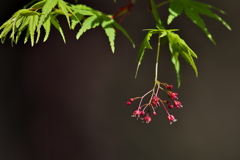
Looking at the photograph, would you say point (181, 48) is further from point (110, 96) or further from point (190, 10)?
point (110, 96)

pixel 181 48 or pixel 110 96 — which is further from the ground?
pixel 181 48

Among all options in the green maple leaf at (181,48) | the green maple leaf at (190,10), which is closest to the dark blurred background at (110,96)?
the green maple leaf at (190,10)

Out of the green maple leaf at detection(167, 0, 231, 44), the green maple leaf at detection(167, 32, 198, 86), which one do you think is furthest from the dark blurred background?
the green maple leaf at detection(167, 32, 198, 86)

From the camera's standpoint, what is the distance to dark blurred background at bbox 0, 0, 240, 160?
85.7 inches

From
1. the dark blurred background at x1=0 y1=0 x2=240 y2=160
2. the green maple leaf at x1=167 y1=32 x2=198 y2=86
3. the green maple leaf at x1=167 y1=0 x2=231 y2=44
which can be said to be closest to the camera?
the green maple leaf at x1=167 y1=32 x2=198 y2=86

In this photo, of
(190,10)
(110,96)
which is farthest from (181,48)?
(110,96)

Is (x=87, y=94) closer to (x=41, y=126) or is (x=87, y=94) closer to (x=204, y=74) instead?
(x=41, y=126)

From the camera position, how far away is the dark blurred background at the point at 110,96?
85.7 inches

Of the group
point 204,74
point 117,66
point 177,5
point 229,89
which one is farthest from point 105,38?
point 177,5

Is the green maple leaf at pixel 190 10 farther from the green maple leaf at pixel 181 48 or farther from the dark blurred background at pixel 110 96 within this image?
the dark blurred background at pixel 110 96

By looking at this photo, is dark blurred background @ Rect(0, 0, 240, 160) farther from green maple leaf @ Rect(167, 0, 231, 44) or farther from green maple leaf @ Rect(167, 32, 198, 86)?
green maple leaf @ Rect(167, 32, 198, 86)

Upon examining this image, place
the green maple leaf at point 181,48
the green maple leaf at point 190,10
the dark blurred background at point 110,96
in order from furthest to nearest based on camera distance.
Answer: the dark blurred background at point 110,96
the green maple leaf at point 190,10
the green maple leaf at point 181,48

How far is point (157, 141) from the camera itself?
2.35 m

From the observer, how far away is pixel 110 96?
236 centimetres
